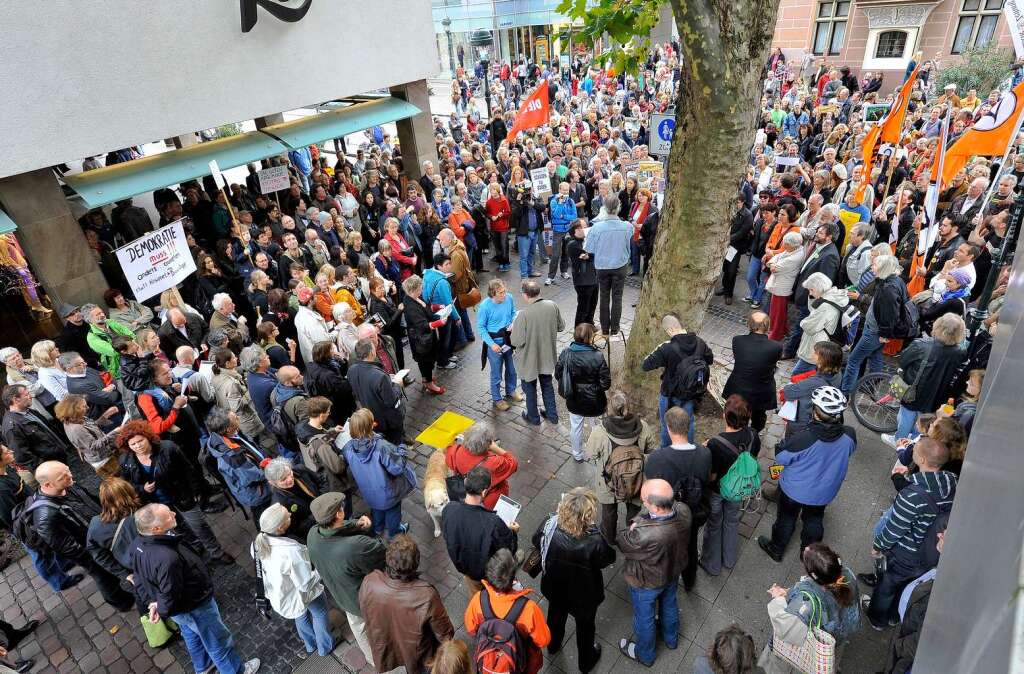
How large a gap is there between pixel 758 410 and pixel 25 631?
298 inches

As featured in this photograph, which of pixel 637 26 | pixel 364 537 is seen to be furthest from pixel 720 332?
pixel 364 537

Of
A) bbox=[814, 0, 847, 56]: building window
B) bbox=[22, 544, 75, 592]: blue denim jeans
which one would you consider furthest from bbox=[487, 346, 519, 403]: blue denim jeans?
bbox=[814, 0, 847, 56]: building window

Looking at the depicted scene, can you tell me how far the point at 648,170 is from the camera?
1241cm

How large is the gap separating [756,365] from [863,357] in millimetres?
2309

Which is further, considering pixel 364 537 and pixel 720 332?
pixel 720 332

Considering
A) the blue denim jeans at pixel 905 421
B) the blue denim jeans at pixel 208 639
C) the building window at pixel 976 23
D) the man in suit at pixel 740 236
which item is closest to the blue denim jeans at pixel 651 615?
the blue denim jeans at pixel 208 639

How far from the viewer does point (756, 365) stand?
5.96 metres

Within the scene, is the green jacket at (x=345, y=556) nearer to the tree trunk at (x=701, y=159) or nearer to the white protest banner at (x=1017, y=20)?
the tree trunk at (x=701, y=159)

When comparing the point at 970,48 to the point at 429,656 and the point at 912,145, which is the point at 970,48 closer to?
the point at 912,145

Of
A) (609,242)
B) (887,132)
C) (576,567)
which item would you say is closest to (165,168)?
(609,242)

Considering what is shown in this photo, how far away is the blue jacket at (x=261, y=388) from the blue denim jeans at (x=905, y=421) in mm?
6725

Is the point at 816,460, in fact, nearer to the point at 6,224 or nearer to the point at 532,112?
the point at 532,112

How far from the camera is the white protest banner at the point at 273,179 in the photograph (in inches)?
437

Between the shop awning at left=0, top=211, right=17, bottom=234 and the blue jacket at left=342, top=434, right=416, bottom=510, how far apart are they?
20.4 ft
